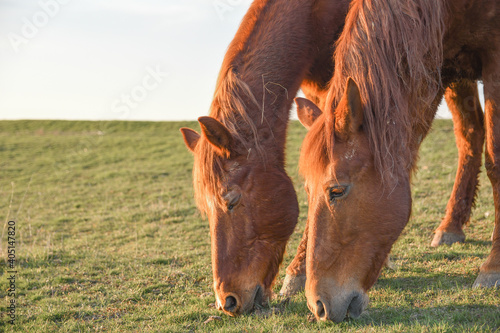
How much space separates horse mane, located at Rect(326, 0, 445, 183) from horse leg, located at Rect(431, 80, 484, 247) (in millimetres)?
2592

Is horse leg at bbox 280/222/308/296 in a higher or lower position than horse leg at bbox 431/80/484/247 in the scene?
lower

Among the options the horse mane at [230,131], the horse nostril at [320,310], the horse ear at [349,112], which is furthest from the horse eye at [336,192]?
the horse mane at [230,131]

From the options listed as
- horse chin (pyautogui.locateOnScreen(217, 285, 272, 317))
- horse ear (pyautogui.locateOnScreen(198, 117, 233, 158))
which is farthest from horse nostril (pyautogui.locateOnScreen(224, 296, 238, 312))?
horse ear (pyautogui.locateOnScreen(198, 117, 233, 158))

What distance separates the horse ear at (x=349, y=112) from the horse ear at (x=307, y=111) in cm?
57

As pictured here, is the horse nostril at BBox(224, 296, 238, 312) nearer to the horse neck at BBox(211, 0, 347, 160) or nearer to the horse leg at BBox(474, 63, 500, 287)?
the horse neck at BBox(211, 0, 347, 160)

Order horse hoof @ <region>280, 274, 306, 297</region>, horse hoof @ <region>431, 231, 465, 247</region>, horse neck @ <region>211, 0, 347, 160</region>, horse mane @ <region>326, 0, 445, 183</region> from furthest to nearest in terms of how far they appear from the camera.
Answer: horse hoof @ <region>431, 231, 465, 247</region> < horse hoof @ <region>280, 274, 306, 297</region> < horse neck @ <region>211, 0, 347, 160</region> < horse mane @ <region>326, 0, 445, 183</region>

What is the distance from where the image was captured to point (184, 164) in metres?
16.9

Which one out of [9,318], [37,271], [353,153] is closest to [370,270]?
[353,153]

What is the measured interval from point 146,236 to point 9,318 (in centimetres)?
381

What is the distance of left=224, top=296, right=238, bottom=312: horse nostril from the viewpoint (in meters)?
3.92

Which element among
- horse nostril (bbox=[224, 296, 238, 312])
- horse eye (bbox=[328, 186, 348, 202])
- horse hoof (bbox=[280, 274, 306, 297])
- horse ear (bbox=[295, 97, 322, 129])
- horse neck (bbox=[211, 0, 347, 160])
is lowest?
horse hoof (bbox=[280, 274, 306, 297])

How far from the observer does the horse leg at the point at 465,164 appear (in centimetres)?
625

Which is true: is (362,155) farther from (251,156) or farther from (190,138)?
(190,138)

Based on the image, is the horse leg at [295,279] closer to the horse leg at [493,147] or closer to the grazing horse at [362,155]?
the grazing horse at [362,155]
